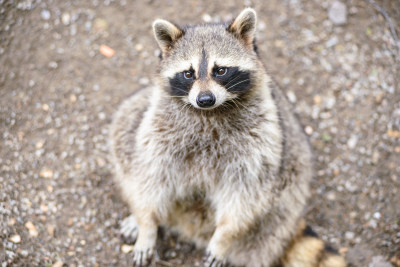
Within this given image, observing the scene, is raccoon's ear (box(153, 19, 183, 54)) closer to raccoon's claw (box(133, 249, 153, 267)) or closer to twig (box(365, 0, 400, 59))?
raccoon's claw (box(133, 249, 153, 267))

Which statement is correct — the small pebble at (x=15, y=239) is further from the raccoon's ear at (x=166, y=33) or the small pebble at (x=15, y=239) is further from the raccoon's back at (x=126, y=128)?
the raccoon's ear at (x=166, y=33)

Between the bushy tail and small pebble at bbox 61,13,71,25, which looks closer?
the bushy tail

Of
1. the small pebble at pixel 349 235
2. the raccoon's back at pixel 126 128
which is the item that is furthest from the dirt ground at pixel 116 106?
the raccoon's back at pixel 126 128

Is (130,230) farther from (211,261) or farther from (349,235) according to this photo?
(349,235)

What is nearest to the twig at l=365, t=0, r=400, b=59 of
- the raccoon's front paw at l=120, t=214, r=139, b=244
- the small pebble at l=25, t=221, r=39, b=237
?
the raccoon's front paw at l=120, t=214, r=139, b=244

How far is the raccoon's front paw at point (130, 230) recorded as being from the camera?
10.8 ft

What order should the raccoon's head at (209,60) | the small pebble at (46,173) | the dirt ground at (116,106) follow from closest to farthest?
the raccoon's head at (209,60)
the dirt ground at (116,106)
the small pebble at (46,173)

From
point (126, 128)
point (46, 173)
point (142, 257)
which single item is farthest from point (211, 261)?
point (46, 173)

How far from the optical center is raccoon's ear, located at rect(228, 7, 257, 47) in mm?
2602

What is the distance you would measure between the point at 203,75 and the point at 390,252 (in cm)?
212

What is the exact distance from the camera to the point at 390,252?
333cm

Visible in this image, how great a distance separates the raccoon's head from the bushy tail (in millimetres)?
1231

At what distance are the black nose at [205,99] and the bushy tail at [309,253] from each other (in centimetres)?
129

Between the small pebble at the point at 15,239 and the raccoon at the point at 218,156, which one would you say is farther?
the small pebble at the point at 15,239
